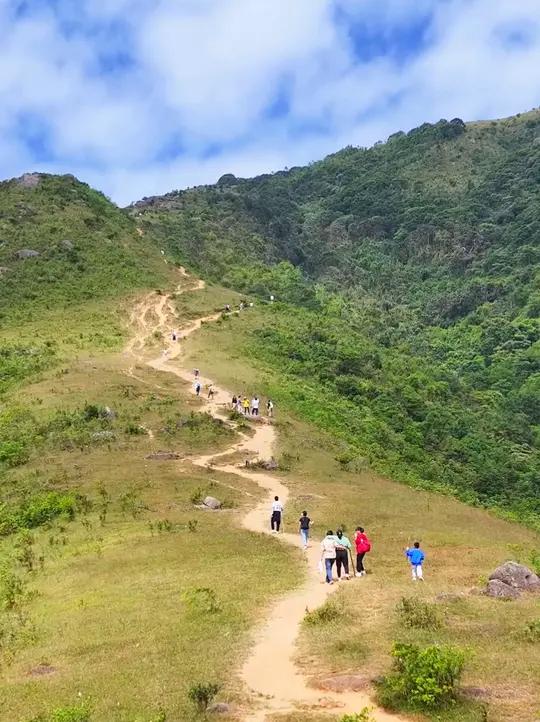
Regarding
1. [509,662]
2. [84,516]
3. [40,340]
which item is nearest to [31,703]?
[509,662]

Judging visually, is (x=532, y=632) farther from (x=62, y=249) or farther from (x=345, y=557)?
(x=62, y=249)

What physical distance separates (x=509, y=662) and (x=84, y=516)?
18582mm

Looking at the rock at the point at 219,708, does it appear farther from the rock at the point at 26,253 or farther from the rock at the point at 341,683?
the rock at the point at 26,253

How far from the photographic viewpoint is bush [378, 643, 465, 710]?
1236 centimetres

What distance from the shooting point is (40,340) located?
206 ft

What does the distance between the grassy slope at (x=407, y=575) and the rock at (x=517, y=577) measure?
26.2 inches

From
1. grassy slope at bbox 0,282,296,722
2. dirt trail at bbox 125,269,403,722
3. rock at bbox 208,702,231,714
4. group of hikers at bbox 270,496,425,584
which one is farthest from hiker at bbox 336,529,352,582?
rock at bbox 208,702,231,714

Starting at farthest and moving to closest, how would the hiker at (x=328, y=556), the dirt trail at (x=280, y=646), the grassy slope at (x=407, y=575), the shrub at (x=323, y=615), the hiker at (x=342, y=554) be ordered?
the hiker at (x=342, y=554)
the hiker at (x=328, y=556)
the shrub at (x=323, y=615)
the grassy slope at (x=407, y=575)
the dirt trail at (x=280, y=646)

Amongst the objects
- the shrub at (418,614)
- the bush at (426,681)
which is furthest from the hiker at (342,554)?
the bush at (426,681)

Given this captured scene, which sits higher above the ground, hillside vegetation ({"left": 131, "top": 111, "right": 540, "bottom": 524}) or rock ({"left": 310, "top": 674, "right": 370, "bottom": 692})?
hillside vegetation ({"left": 131, "top": 111, "right": 540, "bottom": 524})

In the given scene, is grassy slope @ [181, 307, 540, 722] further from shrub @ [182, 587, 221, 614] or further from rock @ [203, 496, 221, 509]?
rock @ [203, 496, 221, 509]

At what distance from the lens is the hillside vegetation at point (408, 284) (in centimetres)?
5147

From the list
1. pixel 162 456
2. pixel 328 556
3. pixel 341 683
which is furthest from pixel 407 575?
pixel 162 456

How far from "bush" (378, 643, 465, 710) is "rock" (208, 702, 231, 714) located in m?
2.55
